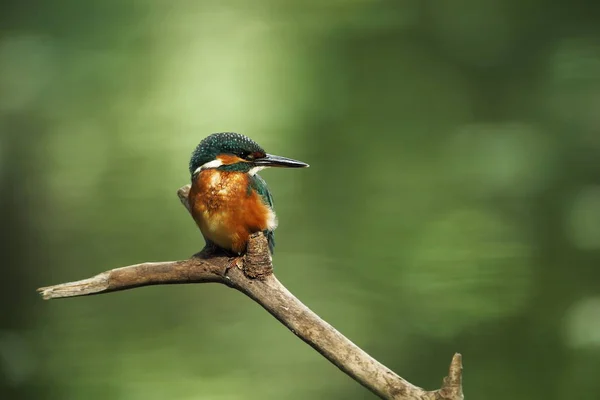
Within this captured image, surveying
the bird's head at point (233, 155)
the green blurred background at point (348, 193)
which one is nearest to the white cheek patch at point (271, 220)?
the bird's head at point (233, 155)

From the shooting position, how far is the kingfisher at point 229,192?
6.29 ft

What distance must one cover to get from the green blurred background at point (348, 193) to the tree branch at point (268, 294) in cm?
268

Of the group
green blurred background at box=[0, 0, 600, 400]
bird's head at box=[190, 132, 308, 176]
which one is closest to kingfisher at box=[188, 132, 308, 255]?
bird's head at box=[190, 132, 308, 176]

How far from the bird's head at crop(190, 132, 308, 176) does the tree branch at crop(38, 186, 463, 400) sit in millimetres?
203

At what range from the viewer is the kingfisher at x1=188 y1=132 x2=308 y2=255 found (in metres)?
1.92

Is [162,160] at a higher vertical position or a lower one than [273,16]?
lower

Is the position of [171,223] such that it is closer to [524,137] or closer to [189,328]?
[189,328]

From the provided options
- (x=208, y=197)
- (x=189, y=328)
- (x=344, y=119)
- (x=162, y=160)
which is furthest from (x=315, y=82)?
(x=208, y=197)

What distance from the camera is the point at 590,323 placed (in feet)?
14.5

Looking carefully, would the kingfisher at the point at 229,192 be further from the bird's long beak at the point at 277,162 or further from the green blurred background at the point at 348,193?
the green blurred background at the point at 348,193

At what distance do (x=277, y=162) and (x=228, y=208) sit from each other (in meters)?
0.19

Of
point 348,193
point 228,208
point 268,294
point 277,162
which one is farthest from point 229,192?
Answer: point 348,193

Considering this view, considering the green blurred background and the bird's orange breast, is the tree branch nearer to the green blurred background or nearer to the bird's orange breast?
the bird's orange breast

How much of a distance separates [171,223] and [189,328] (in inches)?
27.0
